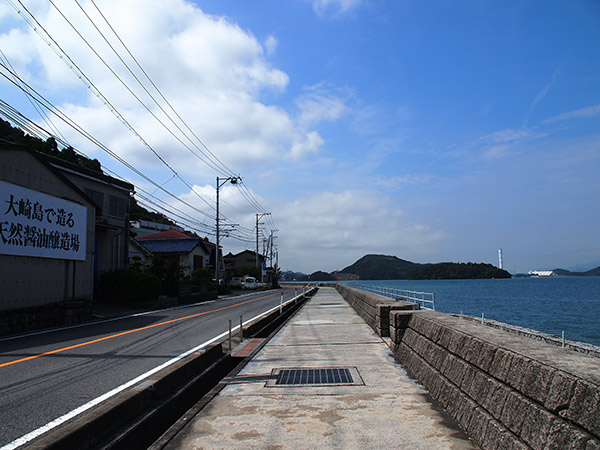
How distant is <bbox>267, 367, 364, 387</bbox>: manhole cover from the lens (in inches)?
282

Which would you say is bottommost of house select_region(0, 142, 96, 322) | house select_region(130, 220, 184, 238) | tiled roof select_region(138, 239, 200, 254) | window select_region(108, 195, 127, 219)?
house select_region(0, 142, 96, 322)

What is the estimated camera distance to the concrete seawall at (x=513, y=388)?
3.03 meters

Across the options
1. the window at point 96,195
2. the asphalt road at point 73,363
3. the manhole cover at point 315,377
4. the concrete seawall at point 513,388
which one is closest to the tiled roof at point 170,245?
the window at point 96,195

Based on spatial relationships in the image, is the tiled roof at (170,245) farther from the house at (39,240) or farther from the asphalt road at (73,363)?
the asphalt road at (73,363)

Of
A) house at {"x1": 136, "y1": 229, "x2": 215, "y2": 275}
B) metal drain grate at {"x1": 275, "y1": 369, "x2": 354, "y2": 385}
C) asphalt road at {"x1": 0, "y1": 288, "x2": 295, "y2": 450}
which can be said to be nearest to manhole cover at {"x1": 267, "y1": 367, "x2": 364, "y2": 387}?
metal drain grate at {"x1": 275, "y1": 369, "x2": 354, "y2": 385}

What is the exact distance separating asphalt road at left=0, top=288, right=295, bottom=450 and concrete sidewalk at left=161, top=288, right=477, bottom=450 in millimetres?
1967

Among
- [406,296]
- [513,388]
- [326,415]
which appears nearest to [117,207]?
[406,296]

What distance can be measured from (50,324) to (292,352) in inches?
402

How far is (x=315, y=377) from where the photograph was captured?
762 centimetres

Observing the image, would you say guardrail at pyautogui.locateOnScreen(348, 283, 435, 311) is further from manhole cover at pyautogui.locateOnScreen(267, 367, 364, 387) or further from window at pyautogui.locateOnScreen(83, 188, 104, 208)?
window at pyautogui.locateOnScreen(83, 188, 104, 208)

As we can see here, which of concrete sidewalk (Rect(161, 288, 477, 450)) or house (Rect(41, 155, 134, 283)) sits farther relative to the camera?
house (Rect(41, 155, 134, 283))

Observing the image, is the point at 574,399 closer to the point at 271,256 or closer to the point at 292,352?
the point at 292,352

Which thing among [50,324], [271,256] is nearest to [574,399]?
[50,324]

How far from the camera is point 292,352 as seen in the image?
1033 centimetres
